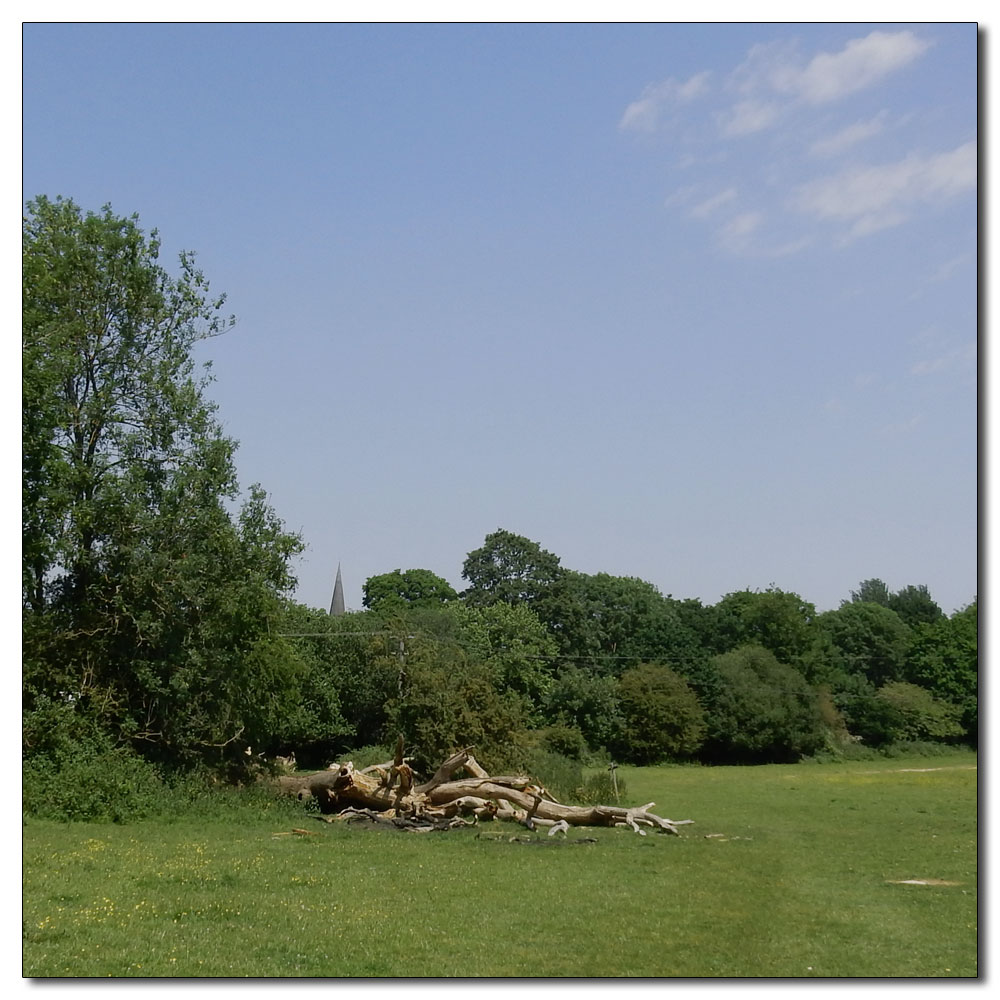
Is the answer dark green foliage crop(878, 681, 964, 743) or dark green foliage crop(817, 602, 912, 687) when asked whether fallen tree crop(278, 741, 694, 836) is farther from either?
dark green foliage crop(817, 602, 912, 687)

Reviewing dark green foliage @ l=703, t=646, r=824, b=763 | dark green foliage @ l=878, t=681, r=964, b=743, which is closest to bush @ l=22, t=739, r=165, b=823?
dark green foliage @ l=878, t=681, r=964, b=743

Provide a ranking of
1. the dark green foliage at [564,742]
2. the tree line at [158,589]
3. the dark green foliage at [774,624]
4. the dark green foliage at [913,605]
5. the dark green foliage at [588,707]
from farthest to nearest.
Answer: the dark green foliage at [774,624]
the dark green foliage at [588,707]
the dark green foliage at [564,742]
the dark green foliage at [913,605]
the tree line at [158,589]

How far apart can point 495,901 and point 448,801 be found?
1059cm

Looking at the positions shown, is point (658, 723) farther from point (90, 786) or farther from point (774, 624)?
point (90, 786)

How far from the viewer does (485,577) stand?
2109 inches

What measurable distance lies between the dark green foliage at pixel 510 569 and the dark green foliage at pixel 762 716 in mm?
12998

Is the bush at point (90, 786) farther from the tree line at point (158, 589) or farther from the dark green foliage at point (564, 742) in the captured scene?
the dark green foliage at point (564, 742)

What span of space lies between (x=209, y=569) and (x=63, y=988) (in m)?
13.5

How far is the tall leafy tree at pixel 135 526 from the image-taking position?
66.4 feet

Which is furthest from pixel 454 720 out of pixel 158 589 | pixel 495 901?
pixel 495 901

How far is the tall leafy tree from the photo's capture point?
2023 centimetres

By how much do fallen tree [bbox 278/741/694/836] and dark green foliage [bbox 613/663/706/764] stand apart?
17.8m

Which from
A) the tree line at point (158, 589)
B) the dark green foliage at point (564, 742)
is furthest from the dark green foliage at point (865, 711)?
the dark green foliage at point (564, 742)

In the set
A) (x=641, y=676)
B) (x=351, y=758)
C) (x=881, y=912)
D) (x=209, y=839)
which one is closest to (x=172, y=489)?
(x=209, y=839)
